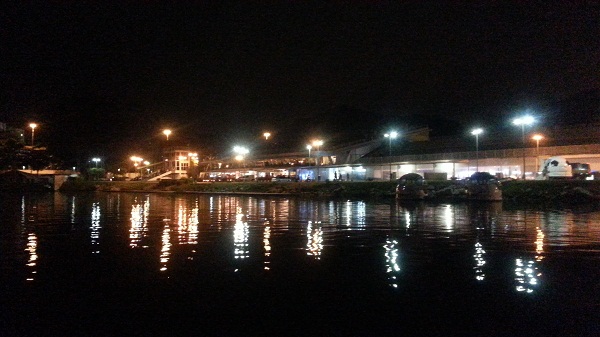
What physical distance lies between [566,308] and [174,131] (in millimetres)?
96615

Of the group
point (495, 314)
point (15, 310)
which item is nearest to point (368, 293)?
point (495, 314)

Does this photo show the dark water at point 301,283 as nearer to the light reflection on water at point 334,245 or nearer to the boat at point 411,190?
the light reflection on water at point 334,245

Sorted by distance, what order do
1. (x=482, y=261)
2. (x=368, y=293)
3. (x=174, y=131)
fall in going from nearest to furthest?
(x=368, y=293)
(x=482, y=261)
(x=174, y=131)

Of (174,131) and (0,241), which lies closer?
(0,241)

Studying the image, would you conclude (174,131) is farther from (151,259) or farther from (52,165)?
(151,259)

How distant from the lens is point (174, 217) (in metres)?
22.0

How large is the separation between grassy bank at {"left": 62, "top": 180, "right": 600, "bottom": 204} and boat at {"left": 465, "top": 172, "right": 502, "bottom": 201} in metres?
1.59

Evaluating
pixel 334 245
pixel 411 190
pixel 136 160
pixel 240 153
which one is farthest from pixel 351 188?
pixel 136 160

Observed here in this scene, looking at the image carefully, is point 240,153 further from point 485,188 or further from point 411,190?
point 485,188

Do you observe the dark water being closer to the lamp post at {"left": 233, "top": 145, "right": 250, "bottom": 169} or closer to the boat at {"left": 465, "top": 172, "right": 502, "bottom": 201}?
the boat at {"left": 465, "top": 172, "right": 502, "bottom": 201}

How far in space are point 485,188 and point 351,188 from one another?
13.6 m

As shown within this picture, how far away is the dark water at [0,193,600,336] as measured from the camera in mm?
6570

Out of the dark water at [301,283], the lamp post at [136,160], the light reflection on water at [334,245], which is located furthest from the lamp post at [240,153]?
the dark water at [301,283]

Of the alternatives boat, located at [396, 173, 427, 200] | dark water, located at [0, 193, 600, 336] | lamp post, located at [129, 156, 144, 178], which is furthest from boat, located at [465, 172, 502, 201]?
lamp post, located at [129, 156, 144, 178]
